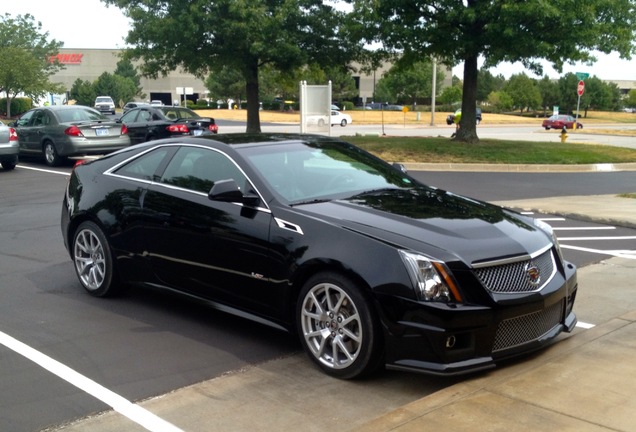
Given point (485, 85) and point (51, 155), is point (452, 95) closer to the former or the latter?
point (485, 85)

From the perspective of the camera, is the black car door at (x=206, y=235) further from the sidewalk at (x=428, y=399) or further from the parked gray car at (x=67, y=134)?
the parked gray car at (x=67, y=134)

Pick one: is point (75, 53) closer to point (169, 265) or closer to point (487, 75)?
point (487, 75)

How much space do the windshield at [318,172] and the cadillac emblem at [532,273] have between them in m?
1.53

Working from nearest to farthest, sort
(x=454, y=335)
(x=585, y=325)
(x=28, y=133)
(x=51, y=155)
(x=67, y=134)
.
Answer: (x=454, y=335)
(x=585, y=325)
(x=67, y=134)
(x=51, y=155)
(x=28, y=133)

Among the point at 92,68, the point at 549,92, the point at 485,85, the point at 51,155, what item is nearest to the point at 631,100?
the point at 549,92

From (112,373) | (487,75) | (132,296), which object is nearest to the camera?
(112,373)

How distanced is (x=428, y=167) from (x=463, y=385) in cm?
1632

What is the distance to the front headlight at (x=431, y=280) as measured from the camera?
4.52 meters

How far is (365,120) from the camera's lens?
2630 inches

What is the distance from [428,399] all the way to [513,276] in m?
1.00

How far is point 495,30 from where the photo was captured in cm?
2009

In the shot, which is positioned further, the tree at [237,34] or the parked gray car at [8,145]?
the tree at [237,34]

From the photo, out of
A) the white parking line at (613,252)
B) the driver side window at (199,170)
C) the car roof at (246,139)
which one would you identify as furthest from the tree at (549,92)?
the driver side window at (199,170)

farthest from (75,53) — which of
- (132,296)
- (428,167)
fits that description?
(132,296)
